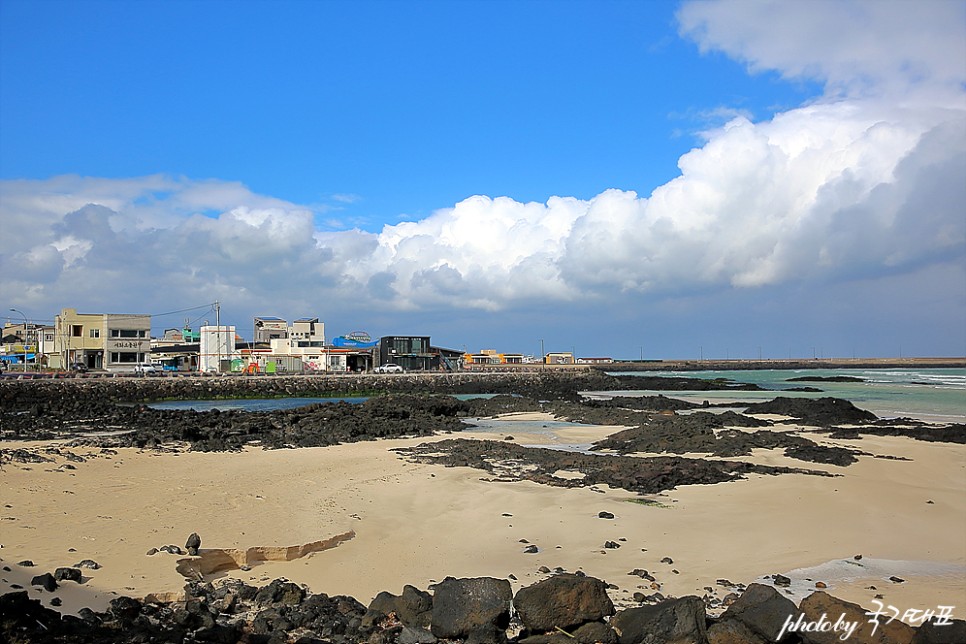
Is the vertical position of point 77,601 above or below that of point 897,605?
above

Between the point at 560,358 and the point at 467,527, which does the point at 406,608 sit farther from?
the point at 560,358

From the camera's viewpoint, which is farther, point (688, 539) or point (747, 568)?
point (688, 539)

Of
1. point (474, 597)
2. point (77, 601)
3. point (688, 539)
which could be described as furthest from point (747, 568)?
point (77, 601)

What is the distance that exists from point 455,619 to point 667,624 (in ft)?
6.56

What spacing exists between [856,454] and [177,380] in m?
54.3

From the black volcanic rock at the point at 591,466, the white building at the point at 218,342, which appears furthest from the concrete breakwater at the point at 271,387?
the black volcanic rock at the point at 591,466

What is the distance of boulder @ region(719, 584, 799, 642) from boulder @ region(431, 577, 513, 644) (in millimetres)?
2064

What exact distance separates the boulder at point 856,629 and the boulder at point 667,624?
0.89 m

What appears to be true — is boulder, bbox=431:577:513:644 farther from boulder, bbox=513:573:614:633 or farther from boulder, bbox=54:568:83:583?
boulder, bbox=54:568:83:583

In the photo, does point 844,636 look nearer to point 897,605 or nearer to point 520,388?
point 897,605

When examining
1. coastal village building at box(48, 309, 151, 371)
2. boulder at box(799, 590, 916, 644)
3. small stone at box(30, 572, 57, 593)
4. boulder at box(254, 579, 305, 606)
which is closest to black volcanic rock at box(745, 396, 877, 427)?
boulder at box(799, 590, 916, 644)

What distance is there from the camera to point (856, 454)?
21406 mm

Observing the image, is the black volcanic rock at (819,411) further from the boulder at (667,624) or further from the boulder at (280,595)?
the boulder at (280,595)

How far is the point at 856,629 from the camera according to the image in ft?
19.9
